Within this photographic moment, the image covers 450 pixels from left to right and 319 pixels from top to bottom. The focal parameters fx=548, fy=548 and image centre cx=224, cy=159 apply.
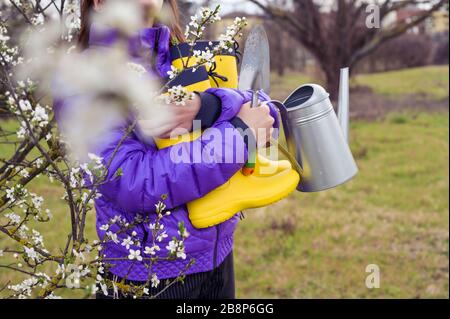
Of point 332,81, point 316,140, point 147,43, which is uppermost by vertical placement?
point 147,43

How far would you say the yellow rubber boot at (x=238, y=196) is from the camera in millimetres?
1505

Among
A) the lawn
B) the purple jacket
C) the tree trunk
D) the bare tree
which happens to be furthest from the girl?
the bare tree

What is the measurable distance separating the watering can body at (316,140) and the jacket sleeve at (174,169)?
216 millimetres

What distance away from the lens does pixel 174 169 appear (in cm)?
141

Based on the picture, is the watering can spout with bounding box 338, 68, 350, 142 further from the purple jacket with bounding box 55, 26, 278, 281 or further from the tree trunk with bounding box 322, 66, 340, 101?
the tree trunk with bounding box 322, 66, 340, 101

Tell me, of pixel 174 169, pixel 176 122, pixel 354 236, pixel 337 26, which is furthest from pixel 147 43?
pixel 337 26

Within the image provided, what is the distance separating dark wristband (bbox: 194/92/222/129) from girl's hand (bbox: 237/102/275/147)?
0.07 meters

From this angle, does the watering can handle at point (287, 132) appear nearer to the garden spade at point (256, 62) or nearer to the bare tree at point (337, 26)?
the garden spade at point (256, 62)

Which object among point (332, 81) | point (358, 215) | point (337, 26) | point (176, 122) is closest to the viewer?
point (176, 122)

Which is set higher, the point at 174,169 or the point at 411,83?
the point at 174,169

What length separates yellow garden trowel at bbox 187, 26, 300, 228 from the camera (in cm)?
151

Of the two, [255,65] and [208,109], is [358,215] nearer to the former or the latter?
[255,65]

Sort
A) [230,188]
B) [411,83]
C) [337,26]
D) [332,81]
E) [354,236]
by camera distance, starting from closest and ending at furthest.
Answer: [230,188] < [354,236] < [332,81] < [337,26] < [411,83]

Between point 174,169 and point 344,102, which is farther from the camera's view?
point 344,102
